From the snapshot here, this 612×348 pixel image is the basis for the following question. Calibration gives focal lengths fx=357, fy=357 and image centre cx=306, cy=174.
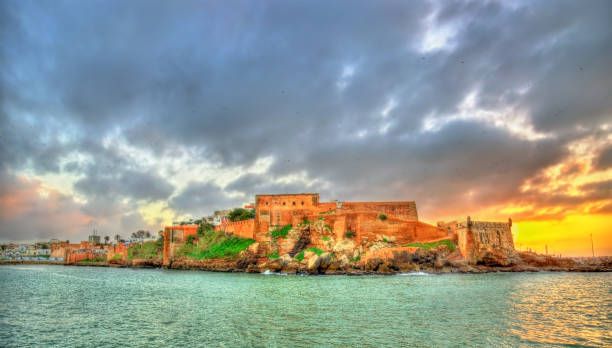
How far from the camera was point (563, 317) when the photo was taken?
56.7ft

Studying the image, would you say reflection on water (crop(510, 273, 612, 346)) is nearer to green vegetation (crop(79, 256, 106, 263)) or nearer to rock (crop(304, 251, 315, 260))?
rock (crop(304, 251, 315, 260))

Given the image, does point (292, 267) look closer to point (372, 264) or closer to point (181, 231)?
point (372, 264)

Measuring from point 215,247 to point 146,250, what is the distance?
27963 millimetres

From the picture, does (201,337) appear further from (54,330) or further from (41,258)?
Result: (41,258)

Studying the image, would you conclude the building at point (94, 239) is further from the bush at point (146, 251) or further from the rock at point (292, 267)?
the rock at point (292, 267)

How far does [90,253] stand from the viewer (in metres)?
106

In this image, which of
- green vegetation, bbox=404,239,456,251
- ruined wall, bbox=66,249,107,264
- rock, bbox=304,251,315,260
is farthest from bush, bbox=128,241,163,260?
green vegetation, bbox=404,239,456,251

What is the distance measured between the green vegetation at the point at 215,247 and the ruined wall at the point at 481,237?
3265cm

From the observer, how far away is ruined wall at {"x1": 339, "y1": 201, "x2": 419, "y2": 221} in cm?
5938

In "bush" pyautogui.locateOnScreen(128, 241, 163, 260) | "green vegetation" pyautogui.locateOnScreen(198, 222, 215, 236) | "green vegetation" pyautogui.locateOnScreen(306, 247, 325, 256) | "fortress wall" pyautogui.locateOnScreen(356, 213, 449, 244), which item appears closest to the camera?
"green vegetation" pyautogui.locateOnScreen(306, 247, 325, 256)

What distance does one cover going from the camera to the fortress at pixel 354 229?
5006cm

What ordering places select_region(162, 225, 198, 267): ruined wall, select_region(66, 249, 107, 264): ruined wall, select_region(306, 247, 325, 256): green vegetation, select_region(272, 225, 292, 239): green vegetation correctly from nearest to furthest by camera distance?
select_region(306, 247, 325, 256): green vegetation
select_region(272, 225, 292, 239): green vegetation
select_region(162, 225, 198, 267): ruined wall
select_region(66, 249, 107, 264): ruined wall

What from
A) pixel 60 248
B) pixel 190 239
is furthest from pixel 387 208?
pixel 60 248

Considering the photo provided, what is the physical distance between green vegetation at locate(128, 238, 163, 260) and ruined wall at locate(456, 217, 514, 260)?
6102cm
